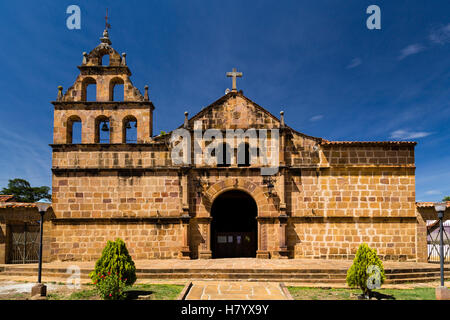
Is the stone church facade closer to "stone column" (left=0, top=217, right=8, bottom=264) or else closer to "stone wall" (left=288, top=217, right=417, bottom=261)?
"stone wall" (left=288, top=217, right=417, bottom=261)

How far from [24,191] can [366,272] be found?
4869 cm

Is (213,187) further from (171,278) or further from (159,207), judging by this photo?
(171,278)

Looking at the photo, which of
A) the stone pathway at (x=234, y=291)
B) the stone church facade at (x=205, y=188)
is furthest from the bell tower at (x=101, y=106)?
the stone pathway at (x=234, y=291)

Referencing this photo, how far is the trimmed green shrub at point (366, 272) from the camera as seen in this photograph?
10414mm

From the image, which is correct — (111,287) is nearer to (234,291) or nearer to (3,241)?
(234,291)

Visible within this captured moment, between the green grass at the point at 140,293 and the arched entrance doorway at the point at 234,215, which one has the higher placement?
the arched entrance doorway at the point at 234,215

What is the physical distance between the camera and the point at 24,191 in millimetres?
46125

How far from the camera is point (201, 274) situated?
13.5 meters

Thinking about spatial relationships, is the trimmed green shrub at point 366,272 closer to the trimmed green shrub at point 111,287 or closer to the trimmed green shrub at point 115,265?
the trimmed green shrub at point 115,265

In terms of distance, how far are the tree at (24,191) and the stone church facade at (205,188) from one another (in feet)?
114

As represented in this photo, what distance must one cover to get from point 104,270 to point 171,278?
402cm

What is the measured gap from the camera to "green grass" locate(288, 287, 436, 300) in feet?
35.0
